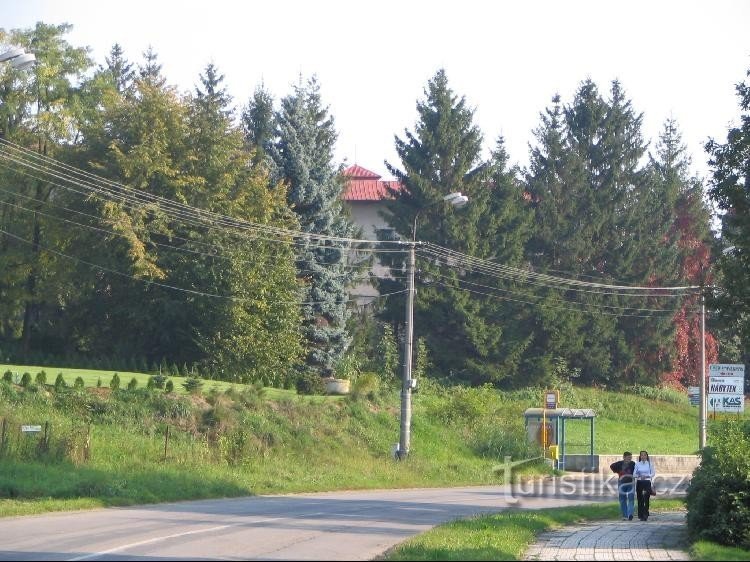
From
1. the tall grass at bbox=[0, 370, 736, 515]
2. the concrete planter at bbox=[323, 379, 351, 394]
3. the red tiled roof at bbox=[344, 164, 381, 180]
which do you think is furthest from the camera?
the red tiled roof at bbox=[344, 164, 381, 180]

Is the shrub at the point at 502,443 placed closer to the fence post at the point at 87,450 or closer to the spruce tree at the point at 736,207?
the fence post at the point at 87,450

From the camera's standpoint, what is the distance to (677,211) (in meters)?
78.4

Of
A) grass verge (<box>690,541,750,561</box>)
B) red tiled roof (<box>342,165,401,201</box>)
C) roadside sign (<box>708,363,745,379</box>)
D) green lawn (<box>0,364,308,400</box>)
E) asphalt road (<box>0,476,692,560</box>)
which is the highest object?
red tiled roof (<box>342,165,401,201</box>)

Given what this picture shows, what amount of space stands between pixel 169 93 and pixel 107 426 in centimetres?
2497

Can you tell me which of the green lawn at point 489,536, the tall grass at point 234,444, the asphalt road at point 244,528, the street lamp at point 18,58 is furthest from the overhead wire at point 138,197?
the green lawn at point 489,536

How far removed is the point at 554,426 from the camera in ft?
157

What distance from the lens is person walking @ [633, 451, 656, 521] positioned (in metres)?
22.9

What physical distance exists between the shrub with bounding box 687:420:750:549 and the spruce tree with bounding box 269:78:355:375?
131 feet

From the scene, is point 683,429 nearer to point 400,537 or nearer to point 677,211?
point 677,211

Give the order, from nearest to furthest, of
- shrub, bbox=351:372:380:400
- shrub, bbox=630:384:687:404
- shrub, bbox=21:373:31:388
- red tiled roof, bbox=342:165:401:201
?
shrub, bbox=21:373:31:388 → shrub, bbox=351:372:380:400 → shrub, bbox=630:384:687:404 → red tiled roof, bbox=342:165:401:201

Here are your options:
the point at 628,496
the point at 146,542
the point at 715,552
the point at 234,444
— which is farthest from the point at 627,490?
the point at 234,444

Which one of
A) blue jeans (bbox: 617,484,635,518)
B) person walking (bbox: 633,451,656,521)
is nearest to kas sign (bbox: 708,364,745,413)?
person walking (bbox: 633,451,656,521)

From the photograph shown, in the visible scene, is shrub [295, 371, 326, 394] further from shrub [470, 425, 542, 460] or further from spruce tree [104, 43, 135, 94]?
spruce tree [104, 43, 135, 94]

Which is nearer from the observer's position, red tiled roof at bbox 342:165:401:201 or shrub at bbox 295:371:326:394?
shrub at bbox 295:371:326:394
